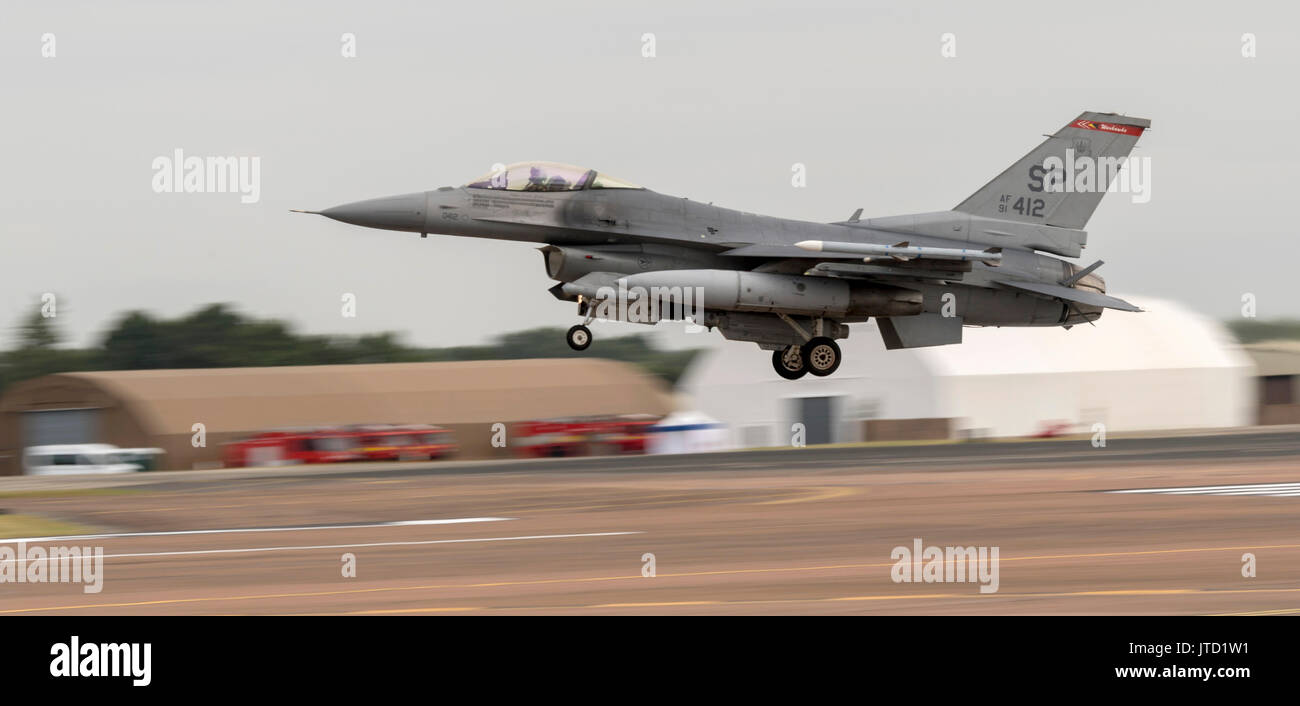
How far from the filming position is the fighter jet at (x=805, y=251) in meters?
25.1

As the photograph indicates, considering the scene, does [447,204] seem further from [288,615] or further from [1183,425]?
[1183,425]

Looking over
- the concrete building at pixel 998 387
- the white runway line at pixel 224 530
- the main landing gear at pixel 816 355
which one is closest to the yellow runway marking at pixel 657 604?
the white runway line at pixel 224 530

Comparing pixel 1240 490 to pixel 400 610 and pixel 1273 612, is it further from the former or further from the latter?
pixel 400 610

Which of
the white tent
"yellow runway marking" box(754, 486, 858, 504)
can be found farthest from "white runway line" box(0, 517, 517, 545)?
the white tent

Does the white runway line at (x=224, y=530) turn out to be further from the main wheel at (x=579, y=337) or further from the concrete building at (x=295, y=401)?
the concrete building at (x=295, y=401)

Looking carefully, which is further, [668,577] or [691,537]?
[691,537]

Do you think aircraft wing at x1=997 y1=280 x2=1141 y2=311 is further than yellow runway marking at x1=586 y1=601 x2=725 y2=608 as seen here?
Yes

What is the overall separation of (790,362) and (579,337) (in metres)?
5.13

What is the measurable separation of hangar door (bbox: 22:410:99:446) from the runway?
1841cm

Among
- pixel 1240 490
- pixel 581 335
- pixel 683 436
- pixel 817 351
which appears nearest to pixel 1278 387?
pixel 683 436

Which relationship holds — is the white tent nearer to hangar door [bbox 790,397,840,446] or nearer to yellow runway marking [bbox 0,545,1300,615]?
hangar door [bbox 790,397,840,446]

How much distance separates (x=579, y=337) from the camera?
24516mm

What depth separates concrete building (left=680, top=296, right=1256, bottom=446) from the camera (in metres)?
53.2

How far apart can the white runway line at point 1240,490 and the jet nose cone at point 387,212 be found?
12581 millimetres
